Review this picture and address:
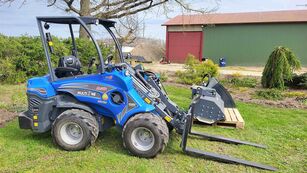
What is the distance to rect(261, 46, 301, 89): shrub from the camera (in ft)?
30.7

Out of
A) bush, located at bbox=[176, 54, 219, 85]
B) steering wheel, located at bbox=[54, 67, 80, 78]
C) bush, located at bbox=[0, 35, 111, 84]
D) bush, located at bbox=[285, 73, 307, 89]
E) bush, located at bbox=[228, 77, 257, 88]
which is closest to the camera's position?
steering wheel, located at bbox=[54, 67, 80, 78]

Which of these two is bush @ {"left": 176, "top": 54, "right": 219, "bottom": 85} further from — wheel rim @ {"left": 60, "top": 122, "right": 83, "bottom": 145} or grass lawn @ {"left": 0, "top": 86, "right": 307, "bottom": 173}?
wheel rim @ {"left": 60, "top": 122, "right": 83, "bottom": 145}

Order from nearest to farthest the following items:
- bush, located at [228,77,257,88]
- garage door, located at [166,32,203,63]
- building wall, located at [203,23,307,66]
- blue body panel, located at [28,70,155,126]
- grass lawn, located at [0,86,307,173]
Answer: grass lawn, located at [0,86,307,173] < blue body panel, located at [28,70,155,126] < bush, located at [228,77,257,88] < building wall, located at [203,23,307,66] < garage door, located at [166,32,203,63]

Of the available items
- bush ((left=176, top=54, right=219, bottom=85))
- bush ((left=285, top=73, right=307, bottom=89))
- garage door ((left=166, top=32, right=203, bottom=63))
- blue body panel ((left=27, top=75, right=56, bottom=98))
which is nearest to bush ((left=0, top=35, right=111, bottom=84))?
bush ((left=176, top=54, right=219, bottom=85))

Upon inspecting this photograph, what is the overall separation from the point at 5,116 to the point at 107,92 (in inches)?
118

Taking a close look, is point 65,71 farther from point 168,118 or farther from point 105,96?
point 168,118

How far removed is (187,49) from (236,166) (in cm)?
1875

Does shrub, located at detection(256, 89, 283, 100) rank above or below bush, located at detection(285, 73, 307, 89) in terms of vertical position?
below

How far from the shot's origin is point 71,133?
4344mm

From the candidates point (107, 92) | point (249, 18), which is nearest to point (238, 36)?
point (249, 18)

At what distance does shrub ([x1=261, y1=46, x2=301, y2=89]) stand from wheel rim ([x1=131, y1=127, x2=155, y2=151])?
6.72 m

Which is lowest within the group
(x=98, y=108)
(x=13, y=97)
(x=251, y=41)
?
(x=13, y=97)

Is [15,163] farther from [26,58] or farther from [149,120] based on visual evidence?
[26,58]

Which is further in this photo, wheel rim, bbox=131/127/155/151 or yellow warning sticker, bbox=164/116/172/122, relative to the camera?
yellow warning sticker, bbox=164/116/172/122
